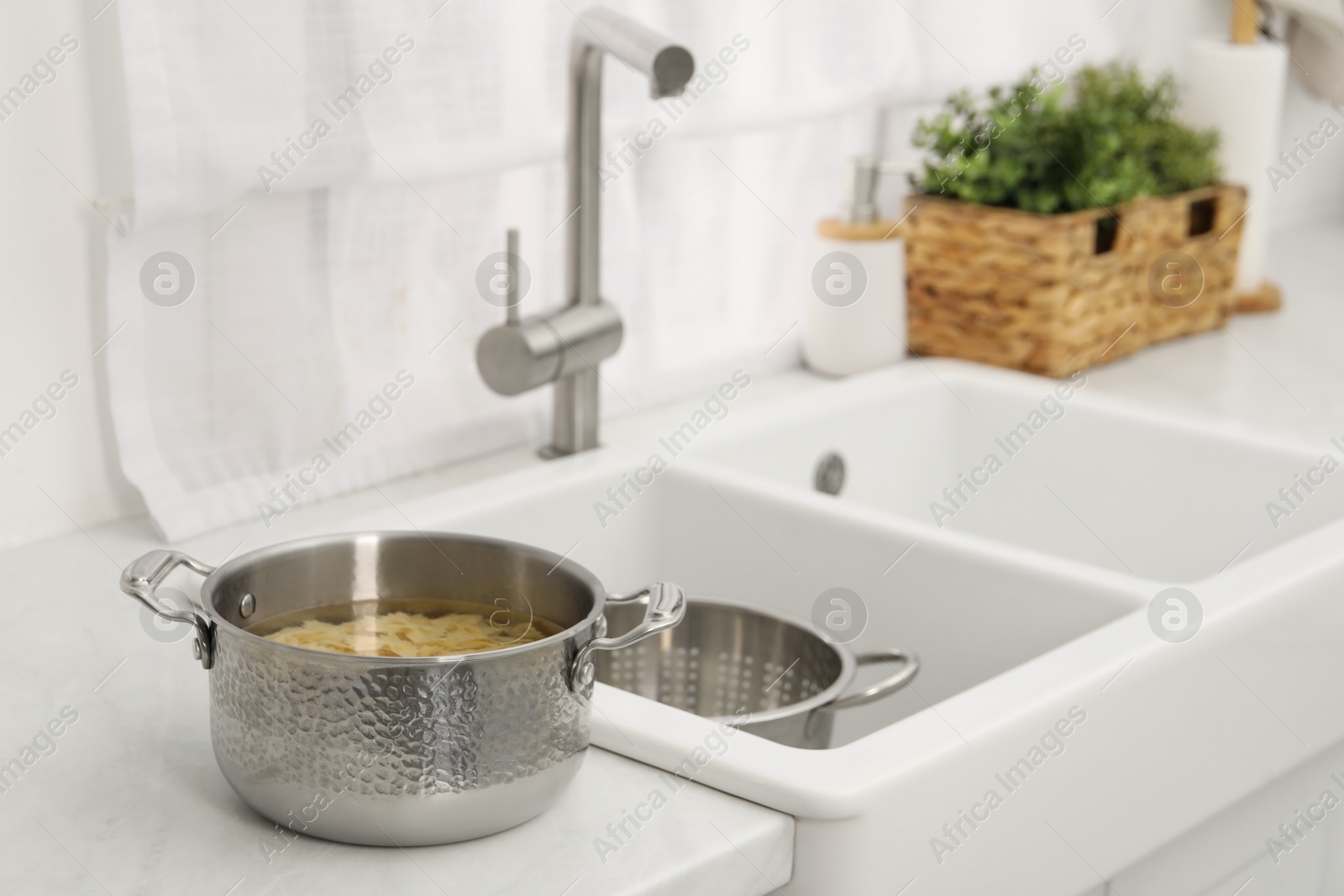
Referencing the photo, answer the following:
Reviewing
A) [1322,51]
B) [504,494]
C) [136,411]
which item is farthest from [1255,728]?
[1322,51]

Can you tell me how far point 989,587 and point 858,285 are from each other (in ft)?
1.77

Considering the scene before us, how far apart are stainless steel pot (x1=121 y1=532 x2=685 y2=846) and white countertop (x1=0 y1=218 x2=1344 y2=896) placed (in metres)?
0.02

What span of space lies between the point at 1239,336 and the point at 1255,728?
2.80 ft

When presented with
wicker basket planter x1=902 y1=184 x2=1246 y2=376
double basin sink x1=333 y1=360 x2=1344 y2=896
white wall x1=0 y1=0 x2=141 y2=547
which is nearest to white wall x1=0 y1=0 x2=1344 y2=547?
white wall x1=0 y1=0 x2=141 y2=547

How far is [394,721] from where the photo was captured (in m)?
0.61

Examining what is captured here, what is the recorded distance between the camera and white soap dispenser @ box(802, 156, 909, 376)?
1.45m

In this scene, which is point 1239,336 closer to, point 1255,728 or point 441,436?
point 1255,728

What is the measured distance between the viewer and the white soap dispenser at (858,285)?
1.45 m

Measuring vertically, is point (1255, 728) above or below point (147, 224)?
below

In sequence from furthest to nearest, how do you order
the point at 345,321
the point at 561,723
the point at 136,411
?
the point at 345,321
the point at 136,411
the point at 561,723

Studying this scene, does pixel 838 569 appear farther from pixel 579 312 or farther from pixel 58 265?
pixel 58 265

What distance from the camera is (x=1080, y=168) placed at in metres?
1.48

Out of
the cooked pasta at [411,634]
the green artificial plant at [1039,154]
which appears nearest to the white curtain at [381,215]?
the green artificial plant at [1039,154]

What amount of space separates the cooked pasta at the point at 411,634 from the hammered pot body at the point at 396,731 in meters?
0.04
